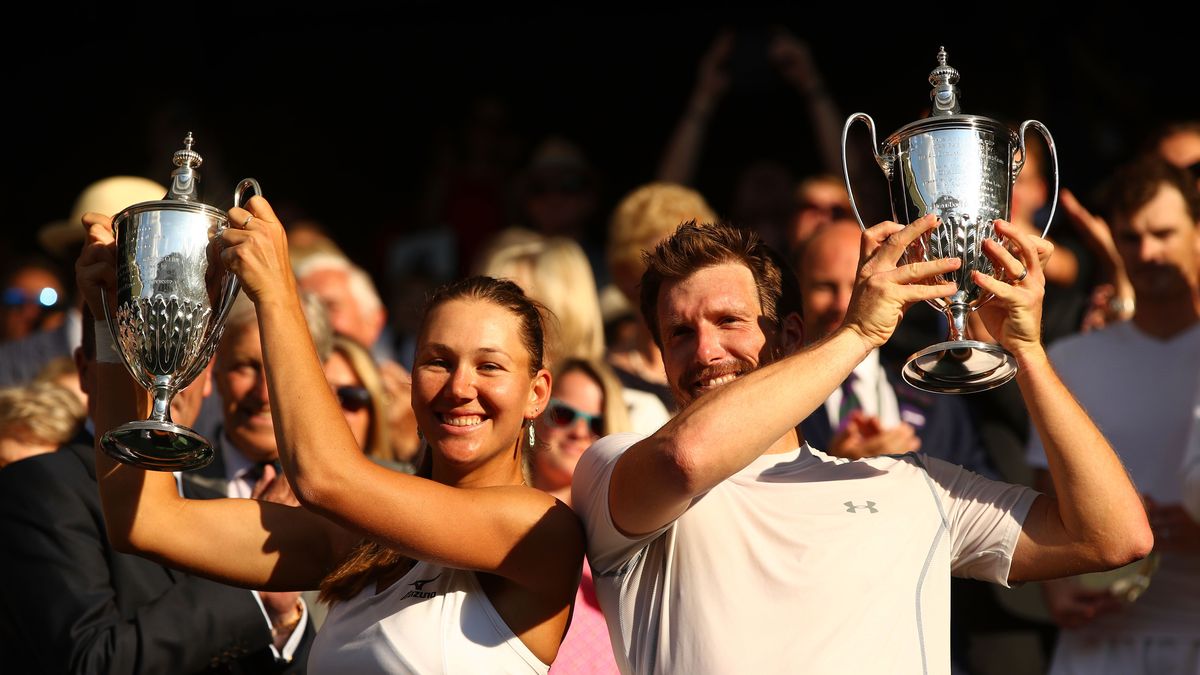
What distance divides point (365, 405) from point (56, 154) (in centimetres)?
521

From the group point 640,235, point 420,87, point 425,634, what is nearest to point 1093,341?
point 640,235

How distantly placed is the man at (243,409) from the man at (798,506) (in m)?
1.31

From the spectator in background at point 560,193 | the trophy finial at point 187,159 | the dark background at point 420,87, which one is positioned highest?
the dark background at point 420,87

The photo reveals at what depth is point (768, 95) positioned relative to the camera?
801 cm

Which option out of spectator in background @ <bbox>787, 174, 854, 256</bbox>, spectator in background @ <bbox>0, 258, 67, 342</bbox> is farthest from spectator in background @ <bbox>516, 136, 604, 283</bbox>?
spectator in background @ <bbox>0, 258, 67, 342</bbox>

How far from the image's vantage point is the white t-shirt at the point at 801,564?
3.01 m

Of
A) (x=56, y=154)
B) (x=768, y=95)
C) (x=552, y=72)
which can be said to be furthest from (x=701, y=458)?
(x=56, y=154)

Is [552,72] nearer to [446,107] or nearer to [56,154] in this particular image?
Result: [446,107]

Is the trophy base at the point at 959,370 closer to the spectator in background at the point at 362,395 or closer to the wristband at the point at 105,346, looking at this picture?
the wristband at the point at 105,346

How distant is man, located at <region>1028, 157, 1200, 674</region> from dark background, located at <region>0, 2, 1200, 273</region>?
7.59ft

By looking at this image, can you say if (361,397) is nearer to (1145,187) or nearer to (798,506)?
(798,506)

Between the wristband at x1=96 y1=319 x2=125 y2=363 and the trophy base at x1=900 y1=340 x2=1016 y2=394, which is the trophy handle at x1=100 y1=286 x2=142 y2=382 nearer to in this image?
the wristband at x1=96 y1=319 x2=125 y2=363

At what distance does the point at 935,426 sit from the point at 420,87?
4.70 metres

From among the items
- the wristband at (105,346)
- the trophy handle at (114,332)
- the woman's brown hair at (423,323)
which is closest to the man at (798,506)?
the woman's brown hair at (423,323)
